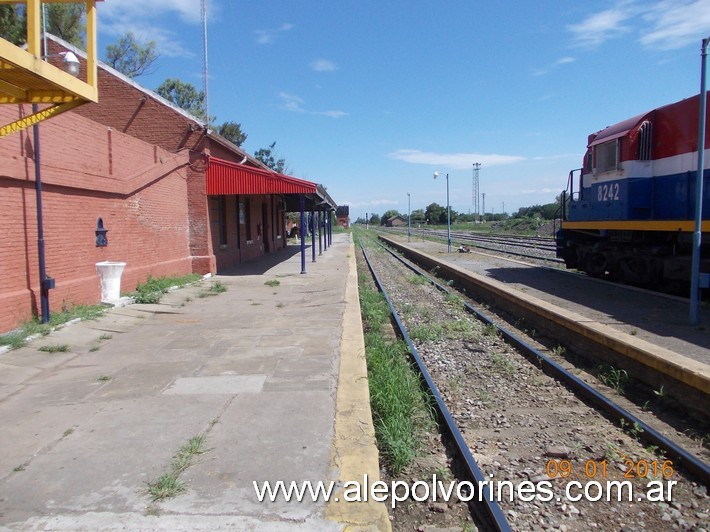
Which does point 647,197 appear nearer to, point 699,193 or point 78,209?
point 699,193

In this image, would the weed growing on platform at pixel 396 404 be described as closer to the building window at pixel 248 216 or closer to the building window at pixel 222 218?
the building window at pixel 222 218

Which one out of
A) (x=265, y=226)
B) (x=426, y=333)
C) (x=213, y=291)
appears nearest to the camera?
(x=426, y=333)

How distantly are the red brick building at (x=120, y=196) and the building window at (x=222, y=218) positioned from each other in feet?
0.16

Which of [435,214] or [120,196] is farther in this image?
[435,214]

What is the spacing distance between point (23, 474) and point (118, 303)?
7057 mm

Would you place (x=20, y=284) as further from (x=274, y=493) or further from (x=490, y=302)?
(x=490, y=302)

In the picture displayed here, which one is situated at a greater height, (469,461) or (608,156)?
(608,156)

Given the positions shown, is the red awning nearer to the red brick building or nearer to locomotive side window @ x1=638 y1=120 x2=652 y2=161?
the red brick building

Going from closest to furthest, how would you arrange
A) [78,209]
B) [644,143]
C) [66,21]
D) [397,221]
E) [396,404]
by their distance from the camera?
[396,404], [78,209], [644,143], [66,21], [397,221]

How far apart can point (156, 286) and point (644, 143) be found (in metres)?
11.4

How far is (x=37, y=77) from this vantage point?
4.39 meters

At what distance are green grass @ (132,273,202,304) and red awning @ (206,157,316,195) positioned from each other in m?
2.90

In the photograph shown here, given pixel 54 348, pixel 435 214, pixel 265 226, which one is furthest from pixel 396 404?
pixel 435 214

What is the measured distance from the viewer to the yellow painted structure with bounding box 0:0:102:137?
4066 millimetres
